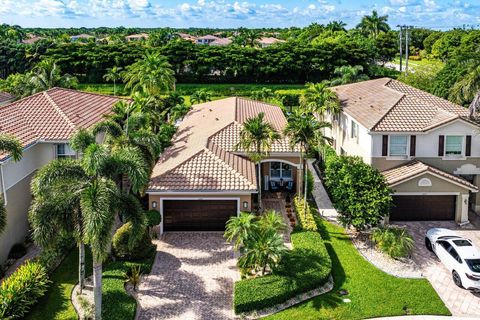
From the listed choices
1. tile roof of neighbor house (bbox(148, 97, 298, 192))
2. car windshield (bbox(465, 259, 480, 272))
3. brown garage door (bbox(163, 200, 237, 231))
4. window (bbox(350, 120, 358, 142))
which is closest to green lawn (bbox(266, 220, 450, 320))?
car windshield (bbox(465, 259, 480, 272))

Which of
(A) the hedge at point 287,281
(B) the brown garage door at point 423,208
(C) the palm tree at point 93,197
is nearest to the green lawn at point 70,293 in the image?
(C) the palm tree at point 93,197

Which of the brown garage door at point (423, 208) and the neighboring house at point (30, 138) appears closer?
the neighboring house at point (30, 138)

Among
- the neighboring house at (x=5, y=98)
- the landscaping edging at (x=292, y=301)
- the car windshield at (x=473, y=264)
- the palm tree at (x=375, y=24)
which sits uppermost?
the palm tree at (x=375, y=24)

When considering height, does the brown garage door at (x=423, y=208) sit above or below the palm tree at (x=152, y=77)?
below

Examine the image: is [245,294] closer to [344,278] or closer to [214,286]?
[214,286]

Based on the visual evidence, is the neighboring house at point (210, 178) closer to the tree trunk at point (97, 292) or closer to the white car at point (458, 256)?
the tree trunk at point (97, 292)

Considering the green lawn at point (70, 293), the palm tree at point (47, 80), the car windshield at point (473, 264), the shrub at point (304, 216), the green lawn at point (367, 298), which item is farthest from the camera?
the palm tree at point (47, 80)

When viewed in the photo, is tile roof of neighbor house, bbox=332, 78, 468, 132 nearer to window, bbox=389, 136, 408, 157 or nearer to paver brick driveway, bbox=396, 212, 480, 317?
window, bbox=389, 136, 408, 157
